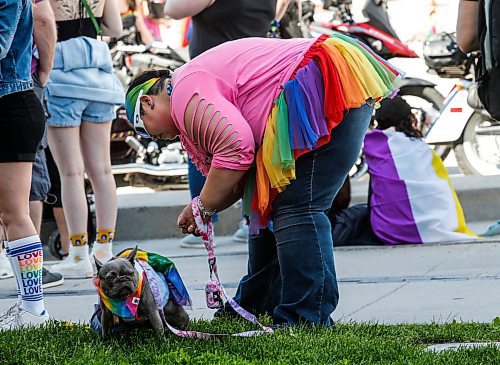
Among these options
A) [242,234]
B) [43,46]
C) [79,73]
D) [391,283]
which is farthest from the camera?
[242,234]

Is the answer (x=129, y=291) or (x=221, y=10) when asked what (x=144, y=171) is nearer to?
(x=221, y=10)

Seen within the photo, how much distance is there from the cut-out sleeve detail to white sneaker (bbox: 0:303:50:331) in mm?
1307

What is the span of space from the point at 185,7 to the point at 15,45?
1894mm

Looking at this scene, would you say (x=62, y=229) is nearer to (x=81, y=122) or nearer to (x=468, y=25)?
(x=81, y=122)

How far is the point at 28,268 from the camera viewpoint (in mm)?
4871

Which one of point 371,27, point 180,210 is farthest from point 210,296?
point 371,27

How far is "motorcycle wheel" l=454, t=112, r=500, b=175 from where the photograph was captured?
981 cm

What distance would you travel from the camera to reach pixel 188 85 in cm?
409

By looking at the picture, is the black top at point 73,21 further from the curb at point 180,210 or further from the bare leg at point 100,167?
the curb at point 180,210

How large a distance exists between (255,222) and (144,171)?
6485mm

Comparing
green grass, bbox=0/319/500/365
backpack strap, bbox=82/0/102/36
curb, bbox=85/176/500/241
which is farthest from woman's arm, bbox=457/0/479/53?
curb, bbox=85/176/500/241

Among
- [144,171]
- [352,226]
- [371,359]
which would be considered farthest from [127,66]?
[371,359]

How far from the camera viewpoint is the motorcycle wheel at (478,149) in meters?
9.81

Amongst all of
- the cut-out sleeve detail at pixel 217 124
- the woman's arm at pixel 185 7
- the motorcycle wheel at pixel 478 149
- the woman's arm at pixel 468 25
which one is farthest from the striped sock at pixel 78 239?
the motorcycle wheel at pixel 478 149
